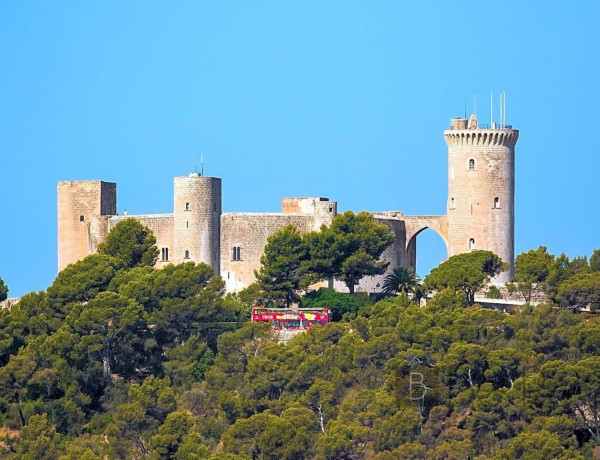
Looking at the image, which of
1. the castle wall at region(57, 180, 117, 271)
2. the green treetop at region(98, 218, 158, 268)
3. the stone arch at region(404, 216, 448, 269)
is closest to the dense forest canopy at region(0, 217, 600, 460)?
the green treetop at region(98, 218, 158, 268)

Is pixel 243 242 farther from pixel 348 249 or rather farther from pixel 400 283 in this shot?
pixel 400 283

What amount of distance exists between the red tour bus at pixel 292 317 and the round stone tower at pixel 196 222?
293 cm

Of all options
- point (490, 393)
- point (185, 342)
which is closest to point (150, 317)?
point (185, 342)

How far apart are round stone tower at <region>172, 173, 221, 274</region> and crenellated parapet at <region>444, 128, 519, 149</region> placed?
756 centimetres

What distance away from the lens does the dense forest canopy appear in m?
64.2

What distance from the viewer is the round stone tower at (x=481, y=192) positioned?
76.9 m

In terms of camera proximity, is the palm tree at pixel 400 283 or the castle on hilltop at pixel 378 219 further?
the palm tree at pixel 400 283

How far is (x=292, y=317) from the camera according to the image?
241 ft

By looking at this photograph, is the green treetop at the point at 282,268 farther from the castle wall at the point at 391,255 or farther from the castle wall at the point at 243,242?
the castle wall at the point at 391,255

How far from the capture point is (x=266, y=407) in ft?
224

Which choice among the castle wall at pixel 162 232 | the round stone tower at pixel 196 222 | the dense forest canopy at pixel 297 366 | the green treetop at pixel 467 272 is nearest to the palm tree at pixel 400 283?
the dense forest canopy at pixel 297 366

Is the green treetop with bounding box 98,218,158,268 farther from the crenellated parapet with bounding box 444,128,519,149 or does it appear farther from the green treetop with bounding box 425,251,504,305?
the crenellated parapet with bounding box 444,128,519,149

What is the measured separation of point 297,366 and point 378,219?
9.35 m

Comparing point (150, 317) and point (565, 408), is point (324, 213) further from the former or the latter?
point (565, 408)
